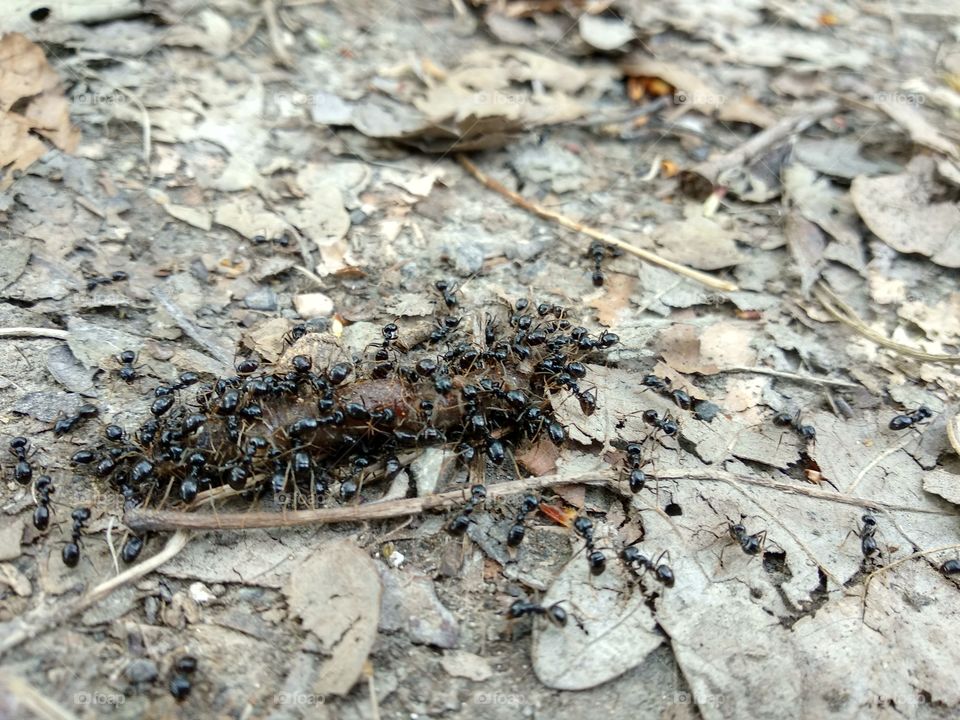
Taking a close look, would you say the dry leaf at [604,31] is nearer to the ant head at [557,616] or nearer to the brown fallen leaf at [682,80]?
the brown fallen leaf at [682,80]

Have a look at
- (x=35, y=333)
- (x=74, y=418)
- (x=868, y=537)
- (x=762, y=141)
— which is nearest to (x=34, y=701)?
(x=74, y=418)

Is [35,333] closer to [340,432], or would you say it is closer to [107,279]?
[107,279]

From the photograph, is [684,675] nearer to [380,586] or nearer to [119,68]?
[380,586]

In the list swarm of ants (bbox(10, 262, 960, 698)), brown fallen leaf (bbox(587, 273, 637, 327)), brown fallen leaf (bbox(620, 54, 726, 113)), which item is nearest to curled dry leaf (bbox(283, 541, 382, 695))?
swarm of ants (bbox(10, 262, 960, 698))

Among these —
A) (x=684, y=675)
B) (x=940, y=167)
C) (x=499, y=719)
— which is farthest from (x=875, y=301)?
(x=499, y=719)

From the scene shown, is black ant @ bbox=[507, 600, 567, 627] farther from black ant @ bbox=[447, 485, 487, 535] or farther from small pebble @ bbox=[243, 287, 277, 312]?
small pebble @ bbox=[243, 287, 277, 312]
